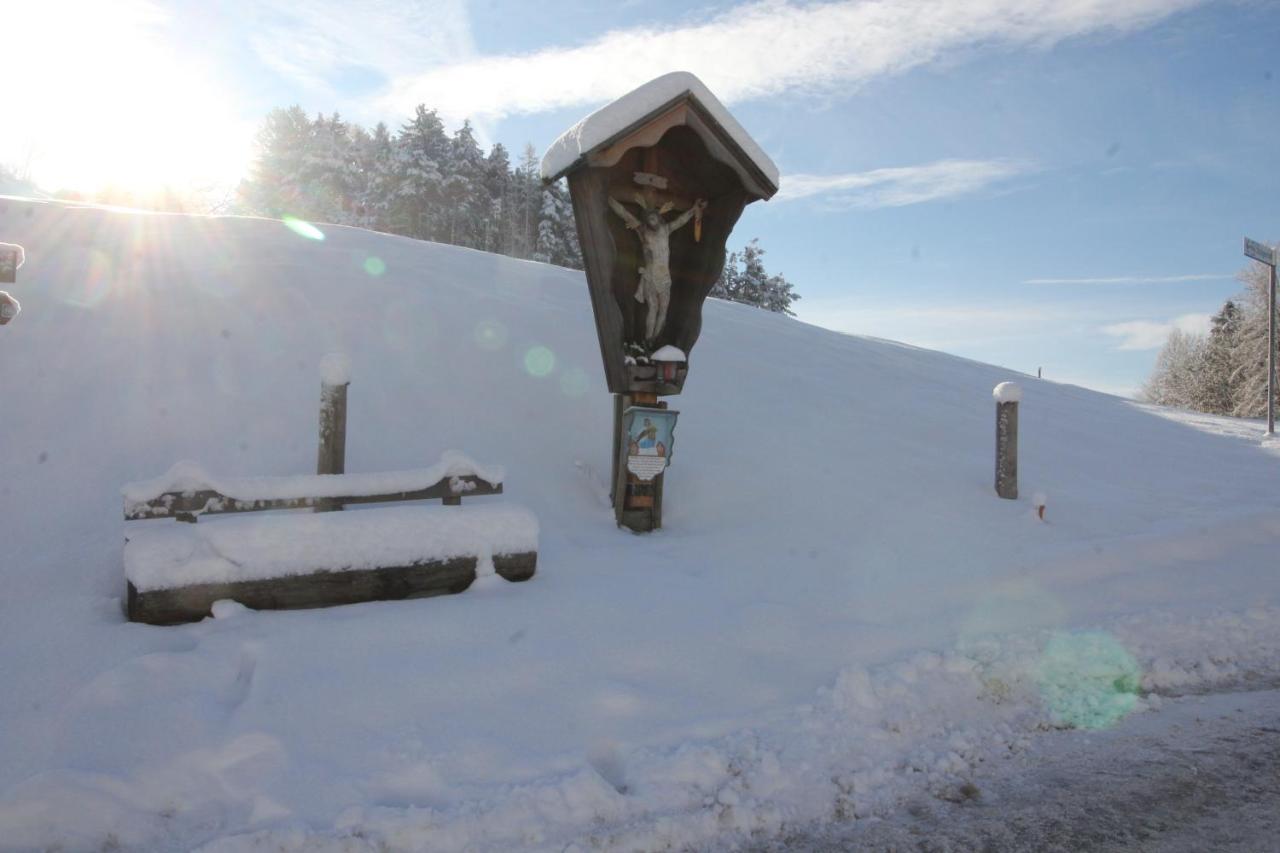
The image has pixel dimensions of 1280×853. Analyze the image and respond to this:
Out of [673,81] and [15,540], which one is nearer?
[15,540]

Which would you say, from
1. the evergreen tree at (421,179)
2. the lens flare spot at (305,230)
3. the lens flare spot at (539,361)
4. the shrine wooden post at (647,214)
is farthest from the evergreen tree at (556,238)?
the shrine wooden post at (647,214)

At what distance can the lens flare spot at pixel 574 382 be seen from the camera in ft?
27.8

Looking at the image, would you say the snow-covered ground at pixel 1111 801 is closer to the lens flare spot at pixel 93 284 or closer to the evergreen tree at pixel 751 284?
the lens flare spot at pixel 93 284

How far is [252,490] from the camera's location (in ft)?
14.6

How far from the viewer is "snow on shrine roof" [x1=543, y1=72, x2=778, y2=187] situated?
591cm

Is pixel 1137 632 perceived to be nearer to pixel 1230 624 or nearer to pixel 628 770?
pixel 1230 624

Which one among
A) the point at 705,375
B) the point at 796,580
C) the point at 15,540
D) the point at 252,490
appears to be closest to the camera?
the point at 252,490

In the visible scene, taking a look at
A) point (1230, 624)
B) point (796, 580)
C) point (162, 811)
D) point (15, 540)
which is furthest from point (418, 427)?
point (1230, 624)

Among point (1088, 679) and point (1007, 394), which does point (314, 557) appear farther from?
point (1007, 394)

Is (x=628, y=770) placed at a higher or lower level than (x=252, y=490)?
lower

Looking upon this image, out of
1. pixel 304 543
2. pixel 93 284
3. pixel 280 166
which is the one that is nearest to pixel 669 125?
pixel 304 543

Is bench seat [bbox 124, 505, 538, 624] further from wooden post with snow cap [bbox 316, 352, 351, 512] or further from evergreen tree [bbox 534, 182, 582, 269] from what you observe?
evergreen tree [bbox 534, 182, 582, 269]

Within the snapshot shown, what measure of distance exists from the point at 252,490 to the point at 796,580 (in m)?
3.54

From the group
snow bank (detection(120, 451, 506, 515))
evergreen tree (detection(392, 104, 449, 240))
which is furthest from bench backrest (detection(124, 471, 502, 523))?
evergreen tree (detection(392, 104, 449, 240))
